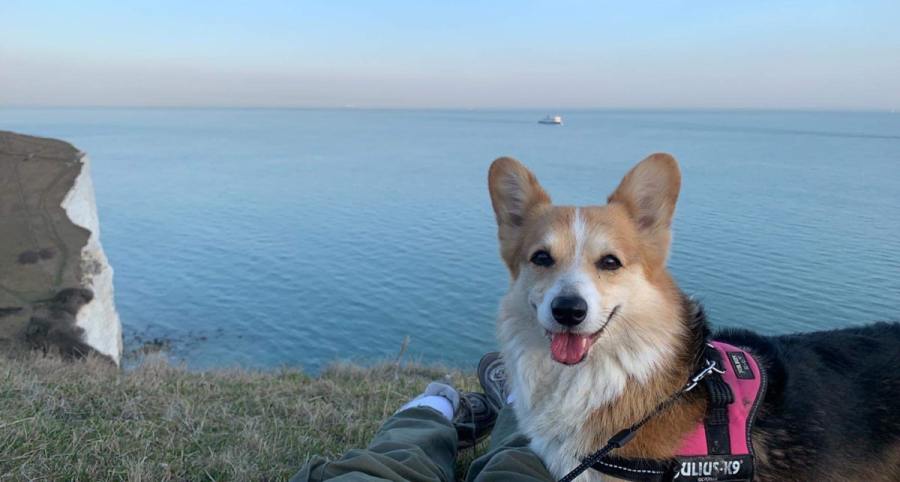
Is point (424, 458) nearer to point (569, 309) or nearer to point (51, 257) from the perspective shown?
point (569, 309)

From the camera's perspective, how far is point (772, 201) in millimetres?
35125

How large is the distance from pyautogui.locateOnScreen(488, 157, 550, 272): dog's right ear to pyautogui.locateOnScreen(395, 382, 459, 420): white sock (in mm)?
1804

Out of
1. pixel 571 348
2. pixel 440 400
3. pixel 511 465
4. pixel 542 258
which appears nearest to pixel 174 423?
pixel 440 400

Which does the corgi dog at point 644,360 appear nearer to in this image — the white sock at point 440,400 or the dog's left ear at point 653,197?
the dog's left ear at point 653,197

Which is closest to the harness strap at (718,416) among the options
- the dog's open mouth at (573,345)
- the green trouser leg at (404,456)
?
the dog's open mouth at (573,345)

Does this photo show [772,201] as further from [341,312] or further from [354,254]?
[341,312]

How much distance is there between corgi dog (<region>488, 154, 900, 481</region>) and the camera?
3021 mm

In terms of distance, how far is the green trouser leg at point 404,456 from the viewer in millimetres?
3591

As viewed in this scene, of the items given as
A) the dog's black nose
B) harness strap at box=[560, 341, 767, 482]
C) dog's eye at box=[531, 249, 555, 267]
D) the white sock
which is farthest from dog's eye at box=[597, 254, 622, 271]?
the white sock

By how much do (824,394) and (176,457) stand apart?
4287 millimetres

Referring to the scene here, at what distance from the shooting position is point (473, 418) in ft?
17.8

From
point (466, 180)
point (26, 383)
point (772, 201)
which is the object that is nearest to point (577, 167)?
point (466, 180)

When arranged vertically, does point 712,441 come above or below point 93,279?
above

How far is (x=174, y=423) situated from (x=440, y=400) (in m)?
2.28
